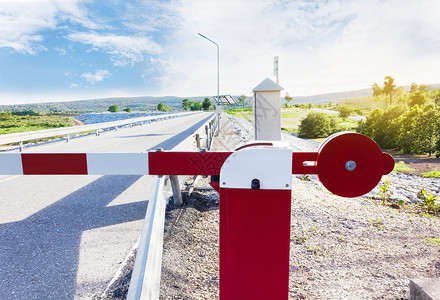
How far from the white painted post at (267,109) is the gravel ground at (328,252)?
0.62 metres

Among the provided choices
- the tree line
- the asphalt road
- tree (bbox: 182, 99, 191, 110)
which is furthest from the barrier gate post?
tree (bbox: 182, 99, 191, 110)

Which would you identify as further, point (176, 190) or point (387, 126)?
point (387, 126)

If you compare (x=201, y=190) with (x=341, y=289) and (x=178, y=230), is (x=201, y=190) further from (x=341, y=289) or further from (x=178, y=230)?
(x=341, y=289)

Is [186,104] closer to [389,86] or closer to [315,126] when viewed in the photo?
[389,86]

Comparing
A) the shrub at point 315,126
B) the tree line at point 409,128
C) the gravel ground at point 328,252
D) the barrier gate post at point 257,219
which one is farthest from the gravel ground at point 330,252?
the shrub at point 315,126

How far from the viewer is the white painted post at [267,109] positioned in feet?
13.0

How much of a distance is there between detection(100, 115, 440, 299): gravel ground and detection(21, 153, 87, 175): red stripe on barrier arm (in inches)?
46.2

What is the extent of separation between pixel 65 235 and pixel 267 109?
10.1ft

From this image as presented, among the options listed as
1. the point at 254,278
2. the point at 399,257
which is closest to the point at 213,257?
the point at 254,278

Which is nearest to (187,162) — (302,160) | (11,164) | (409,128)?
(302,160)

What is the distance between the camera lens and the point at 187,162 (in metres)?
1.50

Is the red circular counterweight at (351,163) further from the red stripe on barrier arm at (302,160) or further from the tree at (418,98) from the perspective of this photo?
the tree at (418,98)

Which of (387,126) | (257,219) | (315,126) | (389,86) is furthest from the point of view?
(389,86)

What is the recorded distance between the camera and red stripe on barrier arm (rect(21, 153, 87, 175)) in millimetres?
1691
